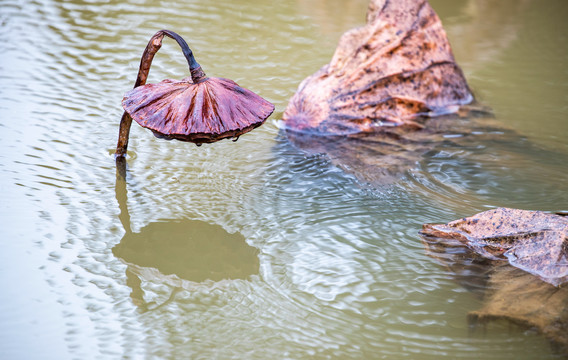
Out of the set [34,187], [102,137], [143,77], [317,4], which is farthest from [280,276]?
[317,4]

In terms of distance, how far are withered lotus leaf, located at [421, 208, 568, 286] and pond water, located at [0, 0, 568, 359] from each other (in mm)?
155

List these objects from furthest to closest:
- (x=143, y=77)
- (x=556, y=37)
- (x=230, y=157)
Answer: (x=556, y=37)
(x=230, y=157)
(x=143, y=77)

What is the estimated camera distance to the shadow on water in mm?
1860

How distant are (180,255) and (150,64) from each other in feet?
2.22

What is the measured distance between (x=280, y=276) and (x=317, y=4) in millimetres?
3310

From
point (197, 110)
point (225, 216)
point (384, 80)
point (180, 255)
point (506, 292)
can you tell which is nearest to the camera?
point (197, 110)

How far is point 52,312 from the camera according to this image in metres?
1.67

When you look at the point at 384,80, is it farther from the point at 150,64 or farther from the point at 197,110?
the point at 197,110

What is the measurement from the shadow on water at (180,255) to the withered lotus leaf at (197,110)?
45 cm

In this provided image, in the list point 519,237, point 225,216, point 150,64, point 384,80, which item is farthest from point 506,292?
point 384,80

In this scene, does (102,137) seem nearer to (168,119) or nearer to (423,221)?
(168,119)

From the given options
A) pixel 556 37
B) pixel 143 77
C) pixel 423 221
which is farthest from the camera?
pixel 556 37

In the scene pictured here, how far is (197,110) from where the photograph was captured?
1712 millimetres

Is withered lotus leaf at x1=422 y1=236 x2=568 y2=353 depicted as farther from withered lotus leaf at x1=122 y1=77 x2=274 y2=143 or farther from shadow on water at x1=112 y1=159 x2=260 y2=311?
withered lotus leaf at x1=122 y1=77 x2=274 y2=143
